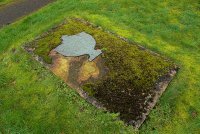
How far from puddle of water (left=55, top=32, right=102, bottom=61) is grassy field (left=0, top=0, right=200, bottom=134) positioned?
0.81 metres

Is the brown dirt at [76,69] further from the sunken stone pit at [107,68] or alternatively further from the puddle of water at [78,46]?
the puddle of water at [78,46]

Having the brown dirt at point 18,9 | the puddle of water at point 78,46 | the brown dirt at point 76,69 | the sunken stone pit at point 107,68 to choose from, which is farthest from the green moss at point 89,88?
the brown dirt at point 18,9

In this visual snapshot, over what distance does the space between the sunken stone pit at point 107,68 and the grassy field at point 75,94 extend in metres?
0.23

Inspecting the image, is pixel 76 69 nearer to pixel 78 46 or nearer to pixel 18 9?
pixel 78 46

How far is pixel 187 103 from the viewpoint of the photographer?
692 cm

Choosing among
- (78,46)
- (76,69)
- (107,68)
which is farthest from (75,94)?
(78,46)

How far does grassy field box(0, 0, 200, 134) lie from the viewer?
6551 mm

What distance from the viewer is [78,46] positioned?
7953 mm

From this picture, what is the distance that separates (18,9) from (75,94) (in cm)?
509

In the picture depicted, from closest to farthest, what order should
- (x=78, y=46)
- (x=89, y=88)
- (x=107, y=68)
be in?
1. (x=89, y=88)
2. (x=107, y=68)
3. (x=78, y=46)

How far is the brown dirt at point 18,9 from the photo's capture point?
1003 cm

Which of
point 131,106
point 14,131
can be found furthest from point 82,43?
point 14,131

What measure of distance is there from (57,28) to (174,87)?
13.0 feet

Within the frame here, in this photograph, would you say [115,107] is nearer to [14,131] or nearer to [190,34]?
[14,131]
